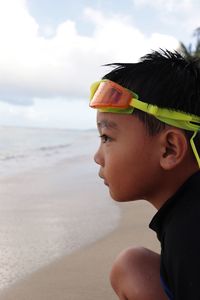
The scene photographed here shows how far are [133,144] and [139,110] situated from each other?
0.11 metres

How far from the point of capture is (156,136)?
147cm

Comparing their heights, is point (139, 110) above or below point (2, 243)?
above

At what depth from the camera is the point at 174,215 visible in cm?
136

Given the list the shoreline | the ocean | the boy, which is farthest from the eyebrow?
the ocean

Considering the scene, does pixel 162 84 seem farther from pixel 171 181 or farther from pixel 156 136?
pixel 171 181

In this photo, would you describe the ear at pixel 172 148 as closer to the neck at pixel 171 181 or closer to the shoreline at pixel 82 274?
the neck at pixel 171 181

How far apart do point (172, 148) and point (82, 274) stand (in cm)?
168

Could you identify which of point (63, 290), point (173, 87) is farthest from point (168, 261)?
point (63, 290)

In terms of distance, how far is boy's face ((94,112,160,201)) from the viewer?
148cm

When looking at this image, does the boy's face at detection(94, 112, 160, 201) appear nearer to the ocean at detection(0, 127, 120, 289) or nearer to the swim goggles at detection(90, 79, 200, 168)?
the swim goggles at detection(90, 79, 200, 168)

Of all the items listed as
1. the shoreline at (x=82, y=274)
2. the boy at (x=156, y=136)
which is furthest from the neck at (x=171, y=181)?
the shoreline at (x=82, y=274)

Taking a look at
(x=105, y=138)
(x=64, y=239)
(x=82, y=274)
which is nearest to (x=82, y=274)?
(x=82, y=274)

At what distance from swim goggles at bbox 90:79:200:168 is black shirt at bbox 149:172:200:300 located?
125 millimetres

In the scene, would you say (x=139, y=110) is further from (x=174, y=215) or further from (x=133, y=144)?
(x=174, y=215)
